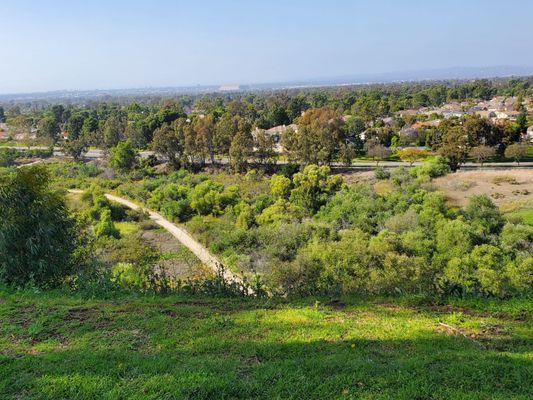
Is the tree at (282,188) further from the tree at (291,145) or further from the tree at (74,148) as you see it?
the tree at (74,148)

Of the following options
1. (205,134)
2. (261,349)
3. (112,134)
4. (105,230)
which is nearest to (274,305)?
(261,349)

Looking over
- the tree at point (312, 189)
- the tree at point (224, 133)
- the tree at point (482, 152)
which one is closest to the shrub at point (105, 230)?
the tree at point (312, 189)

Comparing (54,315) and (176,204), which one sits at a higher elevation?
(54,315)

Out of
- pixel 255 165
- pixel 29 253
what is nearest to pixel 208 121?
pixel 255 165

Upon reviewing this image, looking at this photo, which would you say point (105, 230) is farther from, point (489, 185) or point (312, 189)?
point (489, 185)

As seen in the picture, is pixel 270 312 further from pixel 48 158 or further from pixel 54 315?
→ pixel 48 158
